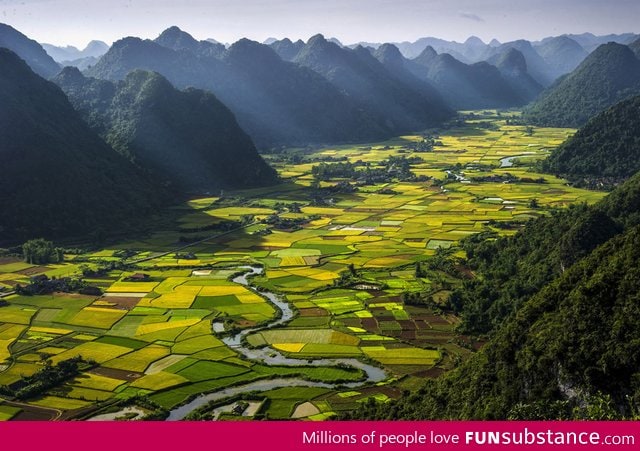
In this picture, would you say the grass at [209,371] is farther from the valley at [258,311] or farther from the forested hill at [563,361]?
the forested hill at [563,361]

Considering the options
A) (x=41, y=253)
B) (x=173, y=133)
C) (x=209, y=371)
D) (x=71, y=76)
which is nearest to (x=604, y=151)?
(x=173, y=133)

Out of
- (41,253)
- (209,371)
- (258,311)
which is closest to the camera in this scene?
(209,371)

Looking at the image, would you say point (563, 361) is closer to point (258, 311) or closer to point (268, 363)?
point (268, 363)

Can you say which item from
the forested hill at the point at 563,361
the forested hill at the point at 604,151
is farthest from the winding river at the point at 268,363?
the forested hill at the point at 604,151

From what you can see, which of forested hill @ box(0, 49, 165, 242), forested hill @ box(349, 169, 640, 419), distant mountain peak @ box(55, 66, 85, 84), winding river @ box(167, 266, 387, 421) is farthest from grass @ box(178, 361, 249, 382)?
distant mountain peak @ box(55, 66, 85, 84)

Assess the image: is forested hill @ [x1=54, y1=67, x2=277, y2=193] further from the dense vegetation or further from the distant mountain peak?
the dense vegetation

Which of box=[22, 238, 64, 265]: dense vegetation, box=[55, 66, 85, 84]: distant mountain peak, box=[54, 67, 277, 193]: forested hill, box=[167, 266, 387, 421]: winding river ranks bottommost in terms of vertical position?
box=[167, 266, 387, 421]: winding river
